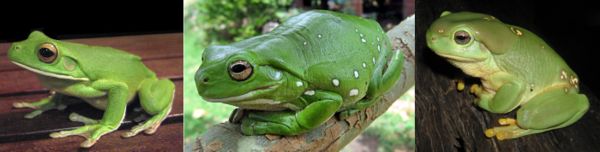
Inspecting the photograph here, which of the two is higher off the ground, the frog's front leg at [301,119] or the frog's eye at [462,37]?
the frog's eye at [462,37]

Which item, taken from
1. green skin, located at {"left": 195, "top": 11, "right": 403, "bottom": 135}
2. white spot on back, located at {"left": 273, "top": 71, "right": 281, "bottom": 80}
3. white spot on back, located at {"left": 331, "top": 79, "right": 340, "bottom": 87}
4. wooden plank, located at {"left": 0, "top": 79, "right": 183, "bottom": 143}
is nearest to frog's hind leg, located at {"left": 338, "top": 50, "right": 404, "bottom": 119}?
green skin, located at {"left": 195, "top": 11, "right": 403, "bottom": 135}

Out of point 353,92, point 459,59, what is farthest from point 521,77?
point 353,92

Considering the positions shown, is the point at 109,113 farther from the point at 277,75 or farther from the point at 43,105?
the point at 277,75

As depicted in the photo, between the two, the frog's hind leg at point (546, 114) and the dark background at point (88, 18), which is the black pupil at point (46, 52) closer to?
the dark background at point (88, 18)

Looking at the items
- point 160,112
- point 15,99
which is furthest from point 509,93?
point 15,99

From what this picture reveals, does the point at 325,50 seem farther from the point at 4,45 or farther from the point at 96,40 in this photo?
the point at 4,45

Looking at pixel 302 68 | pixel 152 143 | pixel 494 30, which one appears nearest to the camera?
pixel 302 68

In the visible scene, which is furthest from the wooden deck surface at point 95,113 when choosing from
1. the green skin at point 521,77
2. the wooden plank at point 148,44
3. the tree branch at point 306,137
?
the green skin at point 521,77
